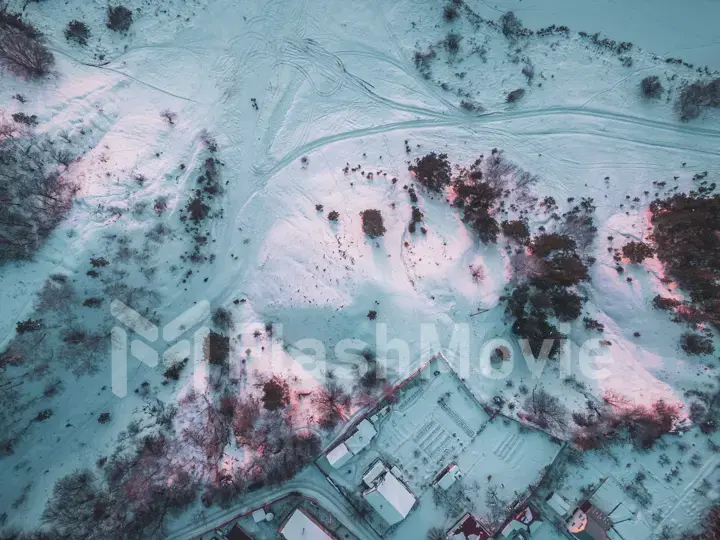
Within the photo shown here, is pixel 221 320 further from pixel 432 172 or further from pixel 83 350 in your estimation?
pixel 432 172

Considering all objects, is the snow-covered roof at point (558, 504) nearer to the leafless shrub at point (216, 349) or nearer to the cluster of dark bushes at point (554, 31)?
the leafless shrub at point (216, 349)

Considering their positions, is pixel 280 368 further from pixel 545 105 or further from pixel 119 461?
pixel 545 105

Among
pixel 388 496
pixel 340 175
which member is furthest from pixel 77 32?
pixel 388 496

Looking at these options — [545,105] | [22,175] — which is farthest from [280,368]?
[545,105]

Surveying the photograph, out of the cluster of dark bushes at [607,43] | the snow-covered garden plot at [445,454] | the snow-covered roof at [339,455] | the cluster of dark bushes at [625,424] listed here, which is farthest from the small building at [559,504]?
the cluster of dark bushes at [607,43]

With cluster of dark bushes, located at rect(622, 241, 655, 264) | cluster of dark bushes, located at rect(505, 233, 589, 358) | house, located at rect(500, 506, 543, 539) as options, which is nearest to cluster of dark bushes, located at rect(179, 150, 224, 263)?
cluster of dark bushes, located at rect(505, 233, 589, 358)

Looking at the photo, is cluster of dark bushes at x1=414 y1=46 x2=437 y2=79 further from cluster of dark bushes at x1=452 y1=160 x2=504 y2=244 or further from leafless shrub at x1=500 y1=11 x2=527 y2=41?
cluster of dark bushes at x1=452 y1=160 x2=504 y2=244
